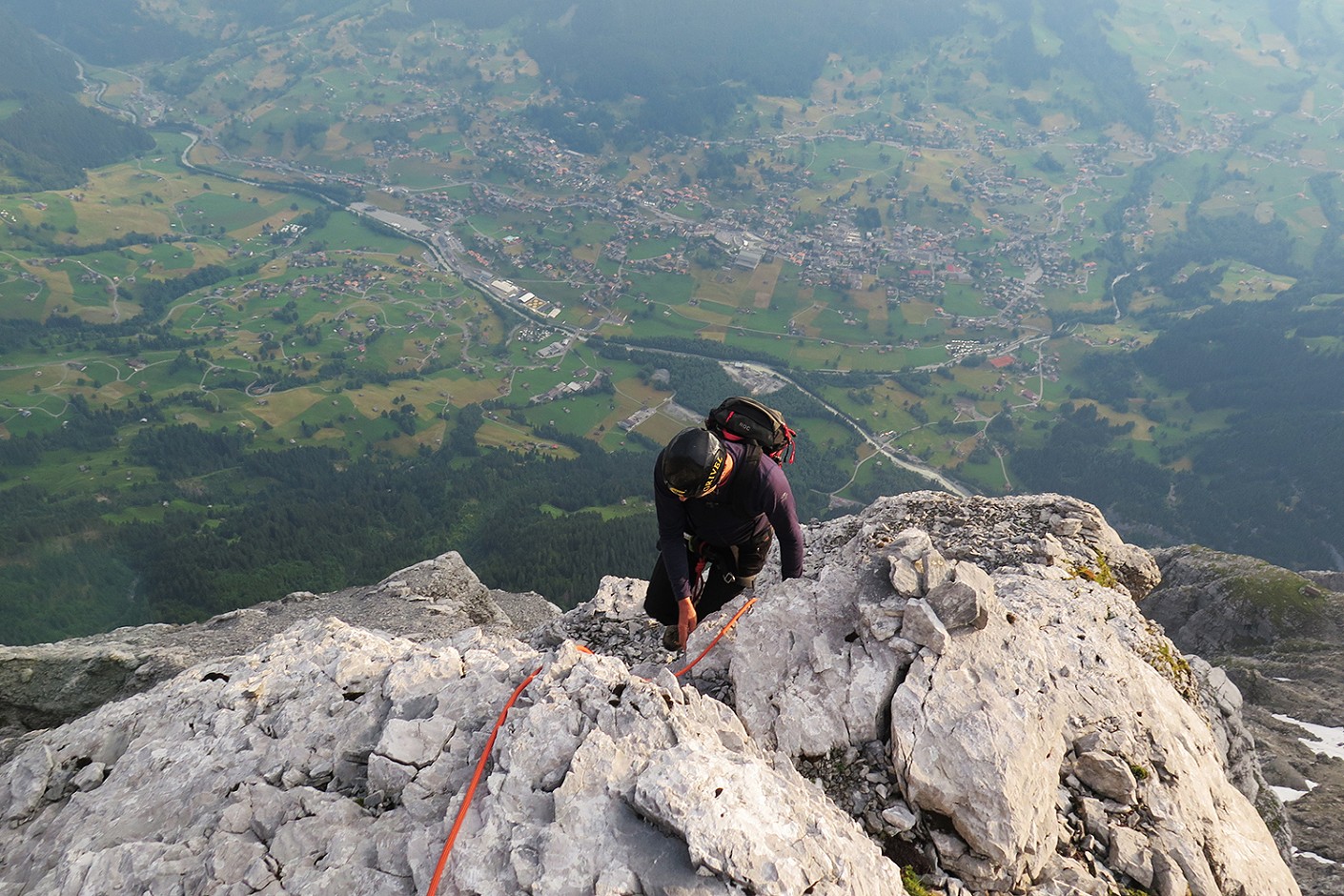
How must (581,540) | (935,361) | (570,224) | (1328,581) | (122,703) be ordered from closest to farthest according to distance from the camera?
1. (122,703)
2. (1328,581)
3. (581,540)
4. (935,361)
5. (570,224)

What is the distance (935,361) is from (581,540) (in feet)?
343

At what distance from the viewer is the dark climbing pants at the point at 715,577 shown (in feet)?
36.2

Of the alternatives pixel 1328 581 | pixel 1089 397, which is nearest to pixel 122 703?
pixel 1328 581

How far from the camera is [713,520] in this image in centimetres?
1023

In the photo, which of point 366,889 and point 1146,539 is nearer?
point 366,889

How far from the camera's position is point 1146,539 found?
111562mm

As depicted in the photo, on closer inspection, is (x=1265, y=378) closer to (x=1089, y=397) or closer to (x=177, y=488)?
(x=1089, y=397)

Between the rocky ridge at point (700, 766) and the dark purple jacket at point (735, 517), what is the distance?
1015 mm

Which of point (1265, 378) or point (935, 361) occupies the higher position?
point (1265, 378)

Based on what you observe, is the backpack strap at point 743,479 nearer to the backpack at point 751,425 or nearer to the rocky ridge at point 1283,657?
the backpack at point 751,425

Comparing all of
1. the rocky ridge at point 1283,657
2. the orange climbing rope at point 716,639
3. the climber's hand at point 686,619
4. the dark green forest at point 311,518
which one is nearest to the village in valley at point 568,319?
the dark green forest at point 311,518

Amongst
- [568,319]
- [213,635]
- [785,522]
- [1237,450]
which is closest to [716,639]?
[785,522]

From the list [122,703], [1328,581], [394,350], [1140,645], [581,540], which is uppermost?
[1140,645]

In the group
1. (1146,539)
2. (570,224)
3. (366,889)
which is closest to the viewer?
(366,889)
